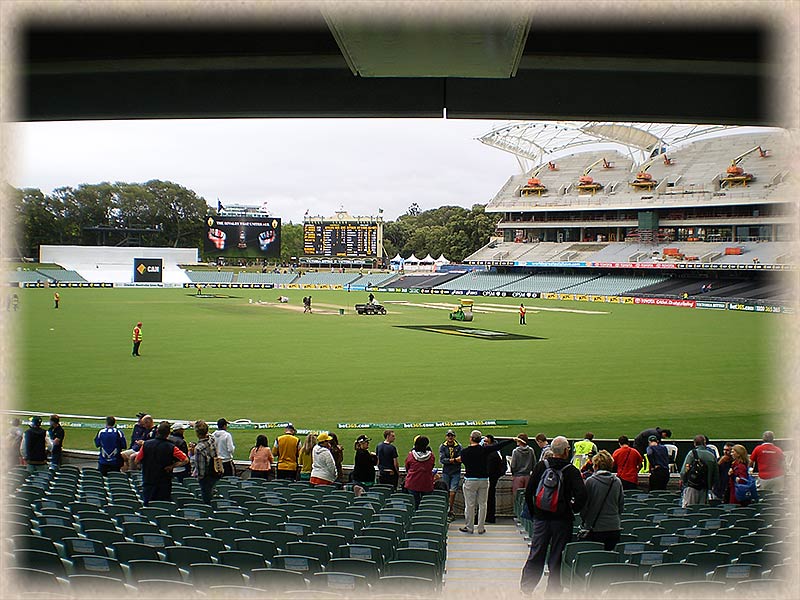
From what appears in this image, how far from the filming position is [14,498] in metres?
7.45

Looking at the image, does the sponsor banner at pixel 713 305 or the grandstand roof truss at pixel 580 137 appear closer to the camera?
the sponsor banner at pixel 713 305

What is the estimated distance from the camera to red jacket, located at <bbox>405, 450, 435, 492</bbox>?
31.7 feet

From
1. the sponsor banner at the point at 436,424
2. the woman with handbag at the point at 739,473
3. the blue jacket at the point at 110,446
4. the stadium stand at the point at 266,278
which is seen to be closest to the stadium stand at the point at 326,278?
the stadium stand at the point at 266,278

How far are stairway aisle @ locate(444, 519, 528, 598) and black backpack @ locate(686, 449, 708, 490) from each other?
91.5 inches

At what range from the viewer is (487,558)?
809 centimetres

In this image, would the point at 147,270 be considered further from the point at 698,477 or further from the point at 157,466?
the point at 698,477

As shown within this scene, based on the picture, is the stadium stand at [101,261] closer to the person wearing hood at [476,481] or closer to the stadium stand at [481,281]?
the stadium stand at [481,281]

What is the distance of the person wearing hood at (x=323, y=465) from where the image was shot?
1030 centimetres

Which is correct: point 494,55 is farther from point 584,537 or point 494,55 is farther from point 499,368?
point 499,368

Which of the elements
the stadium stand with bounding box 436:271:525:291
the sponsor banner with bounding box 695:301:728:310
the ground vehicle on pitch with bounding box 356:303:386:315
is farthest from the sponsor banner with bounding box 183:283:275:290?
the sponsor banner with bounding box 695:301:728:310

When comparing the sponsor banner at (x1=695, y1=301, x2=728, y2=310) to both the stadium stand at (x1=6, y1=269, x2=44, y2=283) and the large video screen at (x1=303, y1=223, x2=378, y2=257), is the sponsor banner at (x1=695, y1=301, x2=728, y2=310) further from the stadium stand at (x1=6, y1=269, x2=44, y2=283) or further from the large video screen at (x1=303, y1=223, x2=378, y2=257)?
the stadium stand at (x1=6, y1=269, x2=44, y2=283)

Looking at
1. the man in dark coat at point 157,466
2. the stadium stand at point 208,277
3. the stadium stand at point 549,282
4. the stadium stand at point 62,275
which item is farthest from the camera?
the stadium stand at point 208,277

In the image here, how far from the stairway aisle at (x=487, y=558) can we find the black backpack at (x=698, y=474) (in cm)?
232

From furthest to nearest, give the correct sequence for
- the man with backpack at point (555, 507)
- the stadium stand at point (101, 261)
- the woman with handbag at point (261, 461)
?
the stadium stand at point (101, 261), the woman with handbag at point (261, 461), the man with backpack at point (555, 507)
